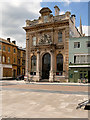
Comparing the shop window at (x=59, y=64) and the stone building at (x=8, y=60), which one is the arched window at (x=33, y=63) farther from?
the stone building at (x=8, y=60)

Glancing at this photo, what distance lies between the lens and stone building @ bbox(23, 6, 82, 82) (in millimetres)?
29125

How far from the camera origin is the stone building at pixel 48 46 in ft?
95.6

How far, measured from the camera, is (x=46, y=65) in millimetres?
31281

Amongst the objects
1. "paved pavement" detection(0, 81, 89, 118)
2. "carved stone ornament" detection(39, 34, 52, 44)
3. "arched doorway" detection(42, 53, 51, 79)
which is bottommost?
"paved pavement" detection(0, 81, 89, 118)

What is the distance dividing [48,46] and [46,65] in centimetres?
434

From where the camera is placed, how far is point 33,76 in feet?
103

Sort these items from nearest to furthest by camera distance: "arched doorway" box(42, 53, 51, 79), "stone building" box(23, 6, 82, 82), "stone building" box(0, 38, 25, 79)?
"stone building" box(23, 6, 82, 82) < "arched doorway" box(42, 53, 51, 79) < "stone building" box(0, 38, 25, 79)

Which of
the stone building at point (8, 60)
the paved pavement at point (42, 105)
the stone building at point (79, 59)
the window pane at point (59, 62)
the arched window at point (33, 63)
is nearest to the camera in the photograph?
the paved pavement at point (42, 105)

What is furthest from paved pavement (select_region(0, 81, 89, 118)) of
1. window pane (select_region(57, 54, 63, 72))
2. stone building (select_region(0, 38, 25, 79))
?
stone building (select_region(0, 38, 25, 79))

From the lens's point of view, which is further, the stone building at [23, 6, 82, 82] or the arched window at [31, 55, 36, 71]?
the arched window at [31, 55, 36, 71]

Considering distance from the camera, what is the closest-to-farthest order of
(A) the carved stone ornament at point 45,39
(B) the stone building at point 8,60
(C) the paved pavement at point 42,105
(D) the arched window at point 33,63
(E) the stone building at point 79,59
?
(C) the paved pavement at point 42,105 → (E) the stone building at point 79,59 → (A) the carved stone ornament at point 45,39 → (D) the arched window at point 33,63 → (B) the stone building at point 8,60

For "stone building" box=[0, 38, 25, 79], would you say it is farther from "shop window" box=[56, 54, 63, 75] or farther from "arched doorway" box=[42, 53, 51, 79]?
"shop window" box=[56, 54, 63, 75]

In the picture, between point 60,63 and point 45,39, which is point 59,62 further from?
point 45,39

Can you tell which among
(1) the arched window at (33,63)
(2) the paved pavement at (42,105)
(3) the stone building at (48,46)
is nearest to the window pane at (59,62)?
(3) the stone building at (48,46)
